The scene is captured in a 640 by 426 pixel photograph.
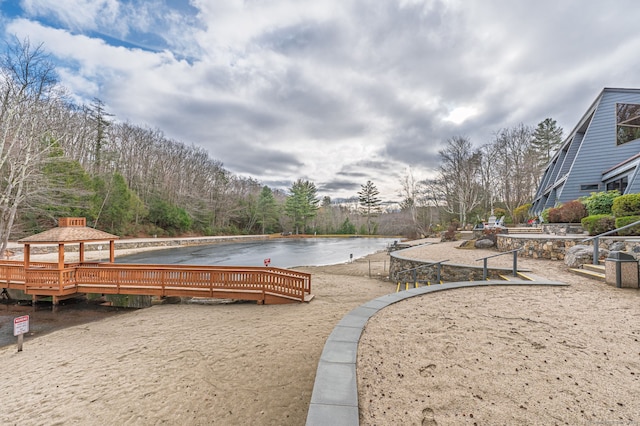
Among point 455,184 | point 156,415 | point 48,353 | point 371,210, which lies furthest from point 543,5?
point 371,210

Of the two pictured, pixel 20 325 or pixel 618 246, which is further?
pixel 618 246

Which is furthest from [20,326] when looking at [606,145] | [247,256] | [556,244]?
[606,145]

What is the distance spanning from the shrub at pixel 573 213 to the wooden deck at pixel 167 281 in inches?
528

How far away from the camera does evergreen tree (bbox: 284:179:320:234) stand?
49.6 m

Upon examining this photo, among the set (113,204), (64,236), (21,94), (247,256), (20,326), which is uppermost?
(21,94)

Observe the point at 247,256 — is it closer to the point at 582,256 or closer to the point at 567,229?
the point at 582,256

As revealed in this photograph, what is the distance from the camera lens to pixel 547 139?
33906 mm

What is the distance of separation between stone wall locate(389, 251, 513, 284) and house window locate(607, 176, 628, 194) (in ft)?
42.6

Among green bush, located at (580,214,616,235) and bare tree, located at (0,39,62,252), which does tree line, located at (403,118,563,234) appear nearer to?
green bush, located at (580,214,616,235)

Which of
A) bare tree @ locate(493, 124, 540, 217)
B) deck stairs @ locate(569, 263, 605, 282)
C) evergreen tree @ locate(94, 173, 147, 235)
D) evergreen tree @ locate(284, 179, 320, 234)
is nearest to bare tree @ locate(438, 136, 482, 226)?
bare tree @ locate(493, 124, 540, 217)

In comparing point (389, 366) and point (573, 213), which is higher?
point (573, 213)

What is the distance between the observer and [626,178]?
1437 cm

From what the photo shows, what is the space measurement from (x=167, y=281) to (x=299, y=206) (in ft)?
136

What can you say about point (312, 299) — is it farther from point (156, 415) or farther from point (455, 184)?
point (455, 184)
